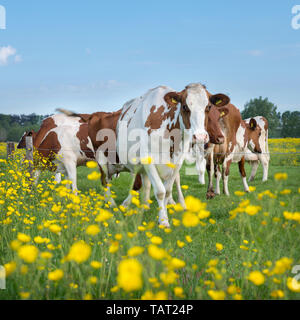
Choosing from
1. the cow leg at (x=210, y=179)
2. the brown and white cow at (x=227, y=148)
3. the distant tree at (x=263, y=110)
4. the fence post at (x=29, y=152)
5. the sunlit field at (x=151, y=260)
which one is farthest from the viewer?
the distant tree at (x=263, y=110)

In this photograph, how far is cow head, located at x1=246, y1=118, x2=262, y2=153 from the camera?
10.9 metres

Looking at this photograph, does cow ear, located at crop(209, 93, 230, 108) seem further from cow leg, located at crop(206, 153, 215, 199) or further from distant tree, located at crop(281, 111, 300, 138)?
Result: distant tree, located at crop(281, 111, 300, 138)

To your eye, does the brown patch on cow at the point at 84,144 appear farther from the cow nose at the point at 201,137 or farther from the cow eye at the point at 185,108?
the cow nose at the point at 201,137

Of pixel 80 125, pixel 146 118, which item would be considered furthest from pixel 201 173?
pixel 146 118

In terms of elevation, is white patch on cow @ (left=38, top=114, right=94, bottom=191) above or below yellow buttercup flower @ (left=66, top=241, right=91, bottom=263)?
above

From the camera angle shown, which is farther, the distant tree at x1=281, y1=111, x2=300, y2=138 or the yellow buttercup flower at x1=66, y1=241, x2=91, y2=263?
the distant tree at x1=281, y1=111, x2=300, y2=138

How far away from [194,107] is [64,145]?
16.0 feet

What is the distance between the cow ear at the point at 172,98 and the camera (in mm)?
4570

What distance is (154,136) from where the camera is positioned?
15.7 feet

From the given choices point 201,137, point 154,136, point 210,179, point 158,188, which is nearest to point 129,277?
point 201,137

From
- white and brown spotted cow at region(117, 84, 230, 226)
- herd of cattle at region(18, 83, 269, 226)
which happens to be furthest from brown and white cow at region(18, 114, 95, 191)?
white and brown spotted cow at region(117, 84, 230, 226)

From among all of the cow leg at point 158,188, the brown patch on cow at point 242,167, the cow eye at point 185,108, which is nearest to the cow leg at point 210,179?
the brown patch on cow at point 242,167
